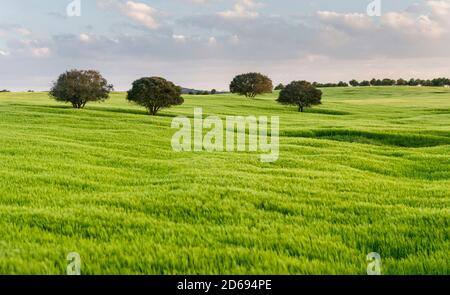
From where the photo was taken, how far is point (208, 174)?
15.2 m

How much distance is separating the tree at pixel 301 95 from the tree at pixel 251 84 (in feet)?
103

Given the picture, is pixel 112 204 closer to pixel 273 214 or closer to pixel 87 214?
pixel 87 214

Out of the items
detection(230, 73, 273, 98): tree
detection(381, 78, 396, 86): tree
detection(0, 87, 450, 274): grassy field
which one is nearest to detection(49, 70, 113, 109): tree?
detection(0, 87, 450, 274): grassy field

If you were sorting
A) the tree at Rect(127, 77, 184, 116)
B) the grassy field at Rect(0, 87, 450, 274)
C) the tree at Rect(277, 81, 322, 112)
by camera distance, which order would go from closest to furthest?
the grassy field at Rect(0, 87, 450, 274) < the tree at Rect(127, 77, 184, 116) < the tree at Rect(277, 81, 322, 112)

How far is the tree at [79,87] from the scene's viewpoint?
2301 inches

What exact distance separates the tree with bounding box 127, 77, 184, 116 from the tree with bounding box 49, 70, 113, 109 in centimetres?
688
